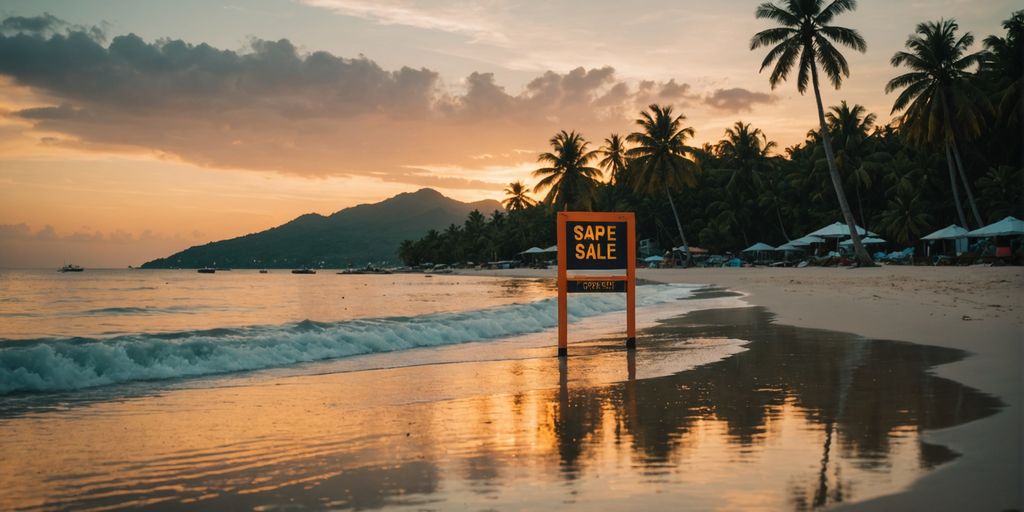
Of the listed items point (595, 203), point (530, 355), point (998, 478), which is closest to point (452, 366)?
point (530, 355)

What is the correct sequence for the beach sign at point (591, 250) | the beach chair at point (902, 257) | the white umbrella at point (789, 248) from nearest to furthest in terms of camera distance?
the beach sign at point (591, 250) < the beach chair at point (902, 257) < the white umbrella at point (789, 248)

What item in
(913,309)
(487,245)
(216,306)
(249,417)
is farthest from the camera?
(487,245)

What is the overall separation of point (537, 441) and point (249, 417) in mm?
3119

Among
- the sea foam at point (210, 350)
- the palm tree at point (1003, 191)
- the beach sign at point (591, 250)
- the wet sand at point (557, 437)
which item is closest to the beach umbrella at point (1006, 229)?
the palm tree at point (1003, 191)

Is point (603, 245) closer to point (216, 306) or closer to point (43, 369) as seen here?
point (43, 369)

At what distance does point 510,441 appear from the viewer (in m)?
6.04

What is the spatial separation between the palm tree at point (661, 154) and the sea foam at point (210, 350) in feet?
177

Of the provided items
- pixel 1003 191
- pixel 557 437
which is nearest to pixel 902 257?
pixel 1003 191

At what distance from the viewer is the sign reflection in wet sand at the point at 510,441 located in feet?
15.1

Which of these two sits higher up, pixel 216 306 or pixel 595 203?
pixel 595 203

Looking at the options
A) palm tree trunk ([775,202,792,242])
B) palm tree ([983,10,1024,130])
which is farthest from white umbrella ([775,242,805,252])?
palm tree ([983,10,1024,130])

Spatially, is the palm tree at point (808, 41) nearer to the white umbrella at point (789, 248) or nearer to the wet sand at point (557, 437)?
the white umbrella at point (789, 248)

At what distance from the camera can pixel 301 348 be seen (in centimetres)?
1382

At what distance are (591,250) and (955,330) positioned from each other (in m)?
6.72
